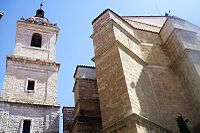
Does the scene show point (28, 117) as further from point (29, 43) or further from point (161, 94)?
point (161, 94)

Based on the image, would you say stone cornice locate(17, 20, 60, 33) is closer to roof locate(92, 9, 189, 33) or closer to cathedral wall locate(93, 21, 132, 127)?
roof locate(92, 9, 189, 33)

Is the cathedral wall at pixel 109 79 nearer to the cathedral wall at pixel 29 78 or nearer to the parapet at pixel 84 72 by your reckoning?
the parapet at pixel 84 72

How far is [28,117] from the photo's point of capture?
1148 centimetres

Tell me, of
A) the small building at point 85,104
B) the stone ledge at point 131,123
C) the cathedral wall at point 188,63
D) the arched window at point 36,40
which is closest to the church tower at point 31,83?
the arched window at point 36,40

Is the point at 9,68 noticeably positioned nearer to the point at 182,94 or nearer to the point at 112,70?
the point at 112,70

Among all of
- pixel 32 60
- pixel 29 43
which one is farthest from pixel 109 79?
pixel 29 43

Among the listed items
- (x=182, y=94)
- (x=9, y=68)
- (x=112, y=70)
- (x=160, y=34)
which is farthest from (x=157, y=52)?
(x=9, y=68)

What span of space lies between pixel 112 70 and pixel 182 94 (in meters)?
2.66

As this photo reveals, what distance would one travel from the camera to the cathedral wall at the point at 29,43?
46.6ft

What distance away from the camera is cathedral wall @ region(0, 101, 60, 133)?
1100 cm

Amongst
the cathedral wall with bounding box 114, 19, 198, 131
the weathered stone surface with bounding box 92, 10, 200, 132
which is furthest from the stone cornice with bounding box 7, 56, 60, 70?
the cathedral wall with bounding box 114, 19, 198, 131

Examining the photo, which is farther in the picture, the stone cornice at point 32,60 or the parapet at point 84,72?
the stone cornice at point 32,60

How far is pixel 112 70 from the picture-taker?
8336 mm

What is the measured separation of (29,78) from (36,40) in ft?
10.8
